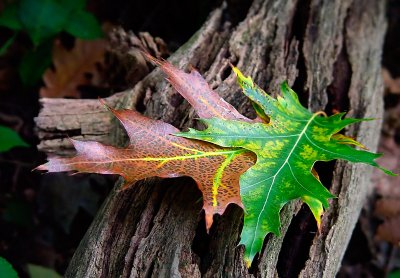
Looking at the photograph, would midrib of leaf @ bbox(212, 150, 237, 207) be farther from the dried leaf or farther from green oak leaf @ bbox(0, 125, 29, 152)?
green oak leaf @ bbox(0, 125, 29, 152)

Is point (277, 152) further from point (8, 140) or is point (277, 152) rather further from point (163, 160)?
point (8, 140)

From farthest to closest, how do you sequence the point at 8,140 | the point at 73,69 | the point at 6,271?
the point at 73,69
the point at 8,140
the point at 6,271

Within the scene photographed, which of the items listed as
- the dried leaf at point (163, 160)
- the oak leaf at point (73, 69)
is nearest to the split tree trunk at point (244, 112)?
the dried leaf at point (163, 160)

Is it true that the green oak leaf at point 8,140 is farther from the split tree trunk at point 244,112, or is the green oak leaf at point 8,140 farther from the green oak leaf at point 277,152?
the green oak leaf at point 277,152

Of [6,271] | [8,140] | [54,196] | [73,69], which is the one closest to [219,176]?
[6,271]

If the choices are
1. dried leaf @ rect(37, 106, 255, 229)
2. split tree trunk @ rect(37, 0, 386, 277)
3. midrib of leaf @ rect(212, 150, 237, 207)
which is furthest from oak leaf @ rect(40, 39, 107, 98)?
midrib of leaf @ rect(212, 150, 237, 207)

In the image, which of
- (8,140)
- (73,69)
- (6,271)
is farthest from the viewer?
(73,69)

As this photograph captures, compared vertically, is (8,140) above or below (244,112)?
below
